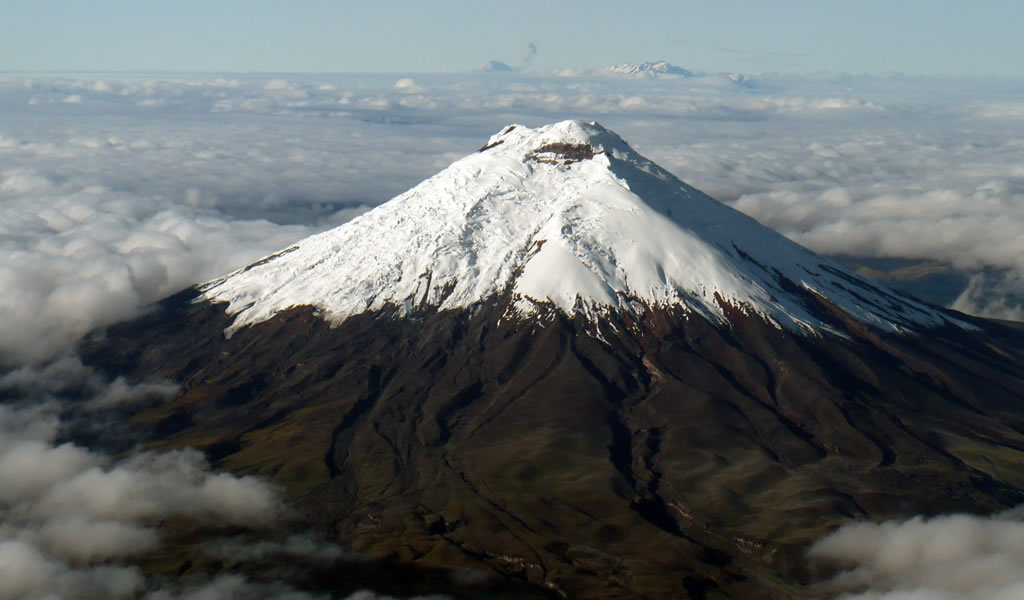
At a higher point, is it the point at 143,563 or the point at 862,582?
the point at 862,582

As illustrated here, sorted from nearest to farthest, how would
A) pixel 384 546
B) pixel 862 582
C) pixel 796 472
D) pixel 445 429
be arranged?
1. pixel 862 582
2. pixel 384 546
3. pixel 796 472
4. pixel 445 429

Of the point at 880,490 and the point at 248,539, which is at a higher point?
the point at 880,490

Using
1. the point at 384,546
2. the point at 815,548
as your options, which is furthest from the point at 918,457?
the point at 384,546

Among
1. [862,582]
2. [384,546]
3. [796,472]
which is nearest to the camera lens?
[862,582]

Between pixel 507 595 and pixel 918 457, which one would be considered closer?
pixel 507 595

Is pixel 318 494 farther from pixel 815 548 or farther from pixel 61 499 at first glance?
pixel 815 548

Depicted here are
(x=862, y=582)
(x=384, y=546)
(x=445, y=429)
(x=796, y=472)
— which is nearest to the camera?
(x=862, y=582)

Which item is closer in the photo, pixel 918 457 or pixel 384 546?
pixel 384 546

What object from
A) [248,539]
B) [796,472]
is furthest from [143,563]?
[796,472]

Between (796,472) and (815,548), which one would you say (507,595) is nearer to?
(815,548)
